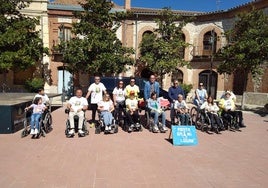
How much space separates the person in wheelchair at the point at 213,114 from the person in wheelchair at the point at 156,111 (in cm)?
154

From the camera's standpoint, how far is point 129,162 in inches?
214

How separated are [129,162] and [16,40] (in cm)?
1278

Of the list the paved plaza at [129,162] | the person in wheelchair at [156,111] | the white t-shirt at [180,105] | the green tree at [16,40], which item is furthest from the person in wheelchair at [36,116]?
the green tree at [16,40]

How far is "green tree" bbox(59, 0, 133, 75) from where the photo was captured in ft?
51.1

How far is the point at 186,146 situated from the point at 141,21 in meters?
16.7

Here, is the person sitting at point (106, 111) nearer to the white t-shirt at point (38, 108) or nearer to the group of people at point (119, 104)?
the group of people at point (119, 104)

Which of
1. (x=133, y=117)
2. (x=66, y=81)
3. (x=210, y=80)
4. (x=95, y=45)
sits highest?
(x=95, y=45)

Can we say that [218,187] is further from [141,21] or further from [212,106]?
[141,21]

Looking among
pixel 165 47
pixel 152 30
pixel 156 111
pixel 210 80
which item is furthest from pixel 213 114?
pixel 152 30

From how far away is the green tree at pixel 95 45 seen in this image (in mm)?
15578

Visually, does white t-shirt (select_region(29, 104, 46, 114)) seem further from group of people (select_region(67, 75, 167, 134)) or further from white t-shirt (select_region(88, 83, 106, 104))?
white t-shirt (select_region(88, 83, 106, 104))

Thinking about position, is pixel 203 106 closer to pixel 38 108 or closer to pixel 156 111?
pixel 156 111

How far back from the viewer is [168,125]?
32.1ft

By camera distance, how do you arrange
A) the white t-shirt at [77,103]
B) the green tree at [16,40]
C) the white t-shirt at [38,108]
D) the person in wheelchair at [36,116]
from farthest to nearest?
the green tree at [16,40] < the white t-shirt at [77,103] < the white t-shirt at [38,108] < the person in wheelchair at [36,116]
